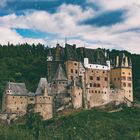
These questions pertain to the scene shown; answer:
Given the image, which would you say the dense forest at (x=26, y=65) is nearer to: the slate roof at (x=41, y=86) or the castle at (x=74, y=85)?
the slate roof at (x=41, y=86)

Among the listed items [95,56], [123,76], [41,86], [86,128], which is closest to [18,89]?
[41,86]

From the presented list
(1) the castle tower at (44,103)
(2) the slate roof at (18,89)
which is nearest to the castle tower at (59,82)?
(1) the castle tower at (44,103)

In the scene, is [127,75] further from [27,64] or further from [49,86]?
[27,64]

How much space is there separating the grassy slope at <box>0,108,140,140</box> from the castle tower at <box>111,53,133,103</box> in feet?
30.8

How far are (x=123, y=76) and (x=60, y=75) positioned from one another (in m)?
13.8

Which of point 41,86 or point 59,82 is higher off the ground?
point 59,82

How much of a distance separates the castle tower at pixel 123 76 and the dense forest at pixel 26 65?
8.43 metres

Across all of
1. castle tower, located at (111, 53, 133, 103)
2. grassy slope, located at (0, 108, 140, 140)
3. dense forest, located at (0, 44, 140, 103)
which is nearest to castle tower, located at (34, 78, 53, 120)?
grassy slope, located at (0, 108, 140, 140)

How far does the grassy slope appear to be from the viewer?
99.0 meters

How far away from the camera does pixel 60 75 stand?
368ft

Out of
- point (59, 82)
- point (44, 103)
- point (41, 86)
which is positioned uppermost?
point (59, 82)

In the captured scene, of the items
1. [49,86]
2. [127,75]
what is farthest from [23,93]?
[127,75]

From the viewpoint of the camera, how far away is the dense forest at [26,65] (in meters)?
125

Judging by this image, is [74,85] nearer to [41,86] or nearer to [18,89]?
[41,86]
